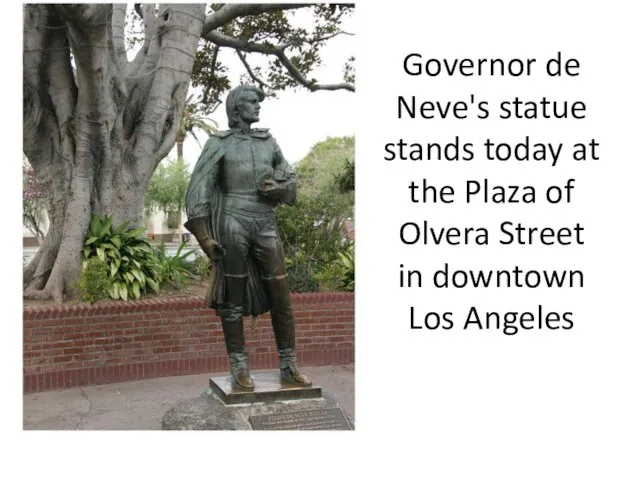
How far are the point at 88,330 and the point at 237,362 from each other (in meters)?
2.81

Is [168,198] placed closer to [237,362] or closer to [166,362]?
[166,362]

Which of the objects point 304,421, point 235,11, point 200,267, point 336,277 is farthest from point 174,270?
point 304,421

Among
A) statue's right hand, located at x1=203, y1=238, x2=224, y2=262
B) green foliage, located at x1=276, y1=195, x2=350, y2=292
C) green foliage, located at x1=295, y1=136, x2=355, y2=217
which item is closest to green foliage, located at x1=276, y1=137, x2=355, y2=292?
green foliage, located at x1=276, y1=195, x2=350, y2=292

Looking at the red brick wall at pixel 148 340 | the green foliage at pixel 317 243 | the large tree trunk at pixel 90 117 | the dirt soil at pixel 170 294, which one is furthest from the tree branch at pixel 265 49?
the red brick wall at pixel 148 340

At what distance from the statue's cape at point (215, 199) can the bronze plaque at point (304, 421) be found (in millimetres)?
932

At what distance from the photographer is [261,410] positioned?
18.2 ft

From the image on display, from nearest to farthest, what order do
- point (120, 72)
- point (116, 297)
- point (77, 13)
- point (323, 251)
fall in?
point (77, 13)
point (116, 297)
point (120, 72)
point (323, 251)

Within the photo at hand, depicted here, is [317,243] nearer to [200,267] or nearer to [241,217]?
[200,267]

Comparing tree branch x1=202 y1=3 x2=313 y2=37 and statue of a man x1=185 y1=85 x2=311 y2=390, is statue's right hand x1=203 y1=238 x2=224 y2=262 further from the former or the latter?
tree branch x1=202 y1=3 x2=313 y2=37

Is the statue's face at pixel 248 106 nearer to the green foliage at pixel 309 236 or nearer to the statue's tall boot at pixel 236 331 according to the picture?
the statue's tall boot at pixel 236 331

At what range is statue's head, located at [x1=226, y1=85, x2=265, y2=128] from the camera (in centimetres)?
571

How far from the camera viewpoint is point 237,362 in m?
5.82

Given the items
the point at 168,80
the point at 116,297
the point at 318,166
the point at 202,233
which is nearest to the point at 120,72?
the point at 168,80

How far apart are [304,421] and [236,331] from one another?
0.97 metres
